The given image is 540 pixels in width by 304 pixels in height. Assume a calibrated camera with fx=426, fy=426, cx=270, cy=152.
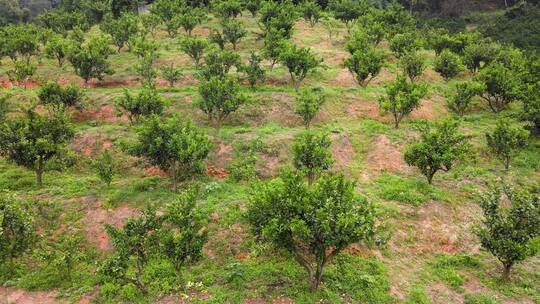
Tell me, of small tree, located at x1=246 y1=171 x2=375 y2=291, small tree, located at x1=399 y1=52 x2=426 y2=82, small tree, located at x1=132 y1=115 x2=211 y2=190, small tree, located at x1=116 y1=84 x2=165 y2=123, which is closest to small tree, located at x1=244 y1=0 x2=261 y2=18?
small tree, located at x1=399 y1=52 x2=426 y2=82

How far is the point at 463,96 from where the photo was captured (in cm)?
3850

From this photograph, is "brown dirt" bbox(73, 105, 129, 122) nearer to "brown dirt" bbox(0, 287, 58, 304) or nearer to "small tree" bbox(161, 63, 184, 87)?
"small tree" bbox(161, 63, 184, 87)

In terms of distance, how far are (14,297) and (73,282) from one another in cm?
259

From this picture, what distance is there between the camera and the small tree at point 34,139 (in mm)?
25562

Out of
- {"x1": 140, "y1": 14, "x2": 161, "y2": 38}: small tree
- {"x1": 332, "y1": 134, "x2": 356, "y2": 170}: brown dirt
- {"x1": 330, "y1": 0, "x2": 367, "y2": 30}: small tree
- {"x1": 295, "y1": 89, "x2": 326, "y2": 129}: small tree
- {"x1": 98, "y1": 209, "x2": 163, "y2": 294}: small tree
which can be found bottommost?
{"x1": 332, "y1": 134, "x2": 356, "y2": 170}: brown dirt

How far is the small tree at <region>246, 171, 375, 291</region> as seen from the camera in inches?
649

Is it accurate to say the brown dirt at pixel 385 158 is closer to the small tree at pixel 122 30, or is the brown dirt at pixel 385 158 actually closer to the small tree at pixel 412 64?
the small tree at pixel 412 64

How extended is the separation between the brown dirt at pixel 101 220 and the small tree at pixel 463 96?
97.1 feet

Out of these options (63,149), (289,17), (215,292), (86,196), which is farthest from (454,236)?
(289,17)

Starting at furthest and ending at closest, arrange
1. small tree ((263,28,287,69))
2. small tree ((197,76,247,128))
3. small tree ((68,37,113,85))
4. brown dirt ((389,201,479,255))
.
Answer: small tree ((263,28,287,69)) < small tree ((68,37,113,85)) < small tree ((197,76,247,128)) < brown dirt ((389,201,479,255))

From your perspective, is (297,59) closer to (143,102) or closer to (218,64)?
(218,64)

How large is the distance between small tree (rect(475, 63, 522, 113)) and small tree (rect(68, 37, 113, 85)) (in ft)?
119

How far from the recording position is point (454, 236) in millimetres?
23953

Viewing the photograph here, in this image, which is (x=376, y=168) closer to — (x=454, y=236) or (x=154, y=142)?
(x=454, y=236)
